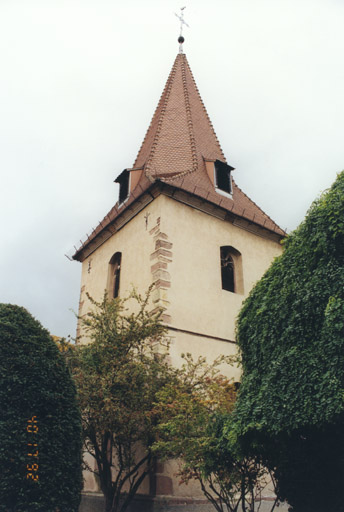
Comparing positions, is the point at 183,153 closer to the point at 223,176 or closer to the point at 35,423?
the point at 223,176

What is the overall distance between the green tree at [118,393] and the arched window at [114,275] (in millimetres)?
4234

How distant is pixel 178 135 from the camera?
698 inches

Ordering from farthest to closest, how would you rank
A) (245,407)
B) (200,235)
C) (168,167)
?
(168,167), (200,235), (245,407)

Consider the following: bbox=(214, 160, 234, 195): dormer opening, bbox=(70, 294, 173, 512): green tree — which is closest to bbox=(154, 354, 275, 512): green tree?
bbox=(70, 294, 173, 512): green tree

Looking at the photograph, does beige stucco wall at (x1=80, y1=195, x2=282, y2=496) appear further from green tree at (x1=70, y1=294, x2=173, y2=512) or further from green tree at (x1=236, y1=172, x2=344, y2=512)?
green tree at (x1=236, y1=172, x2=344, y2=512)

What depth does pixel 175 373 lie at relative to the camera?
1086cm

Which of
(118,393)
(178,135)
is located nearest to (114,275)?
(178,135)

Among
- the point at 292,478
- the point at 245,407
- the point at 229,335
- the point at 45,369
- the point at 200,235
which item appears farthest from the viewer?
the point at 200,235

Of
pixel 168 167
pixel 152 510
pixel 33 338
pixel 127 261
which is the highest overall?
pixel 168 167

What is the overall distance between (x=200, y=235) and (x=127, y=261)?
2405mm

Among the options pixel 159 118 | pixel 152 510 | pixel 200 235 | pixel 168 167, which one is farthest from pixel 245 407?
pixel 159 118

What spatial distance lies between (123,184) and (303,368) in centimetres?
1191

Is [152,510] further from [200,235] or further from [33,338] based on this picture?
[200,235]

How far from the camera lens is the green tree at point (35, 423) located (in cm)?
616
